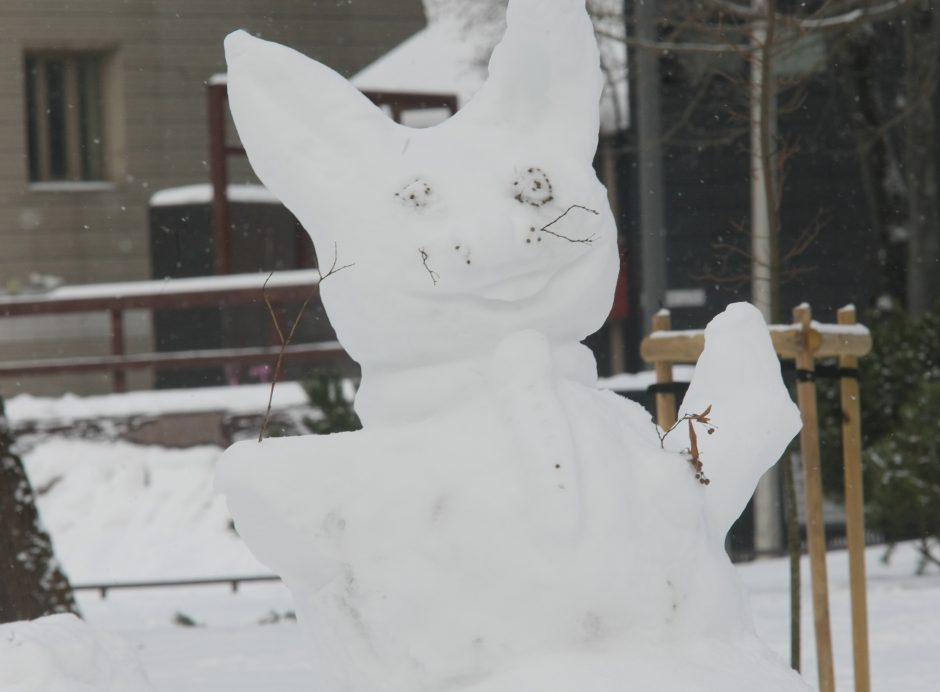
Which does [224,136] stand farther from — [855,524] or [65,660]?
[65,660]

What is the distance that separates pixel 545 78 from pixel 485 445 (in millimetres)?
759

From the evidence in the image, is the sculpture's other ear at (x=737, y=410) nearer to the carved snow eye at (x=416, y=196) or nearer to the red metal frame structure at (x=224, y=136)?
the carved snow eye at (x=416, y=196)

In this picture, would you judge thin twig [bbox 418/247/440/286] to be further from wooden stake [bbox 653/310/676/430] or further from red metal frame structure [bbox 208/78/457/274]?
red metal frame structure [bbox 208/78/457/274]

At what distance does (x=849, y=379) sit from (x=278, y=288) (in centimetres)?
648

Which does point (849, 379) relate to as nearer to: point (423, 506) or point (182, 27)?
point (423, 506)

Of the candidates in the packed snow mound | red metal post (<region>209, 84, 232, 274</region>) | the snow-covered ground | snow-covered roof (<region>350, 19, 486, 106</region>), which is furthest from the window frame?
the packed snow mound

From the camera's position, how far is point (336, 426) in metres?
8.51

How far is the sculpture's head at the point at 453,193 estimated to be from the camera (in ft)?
9.09

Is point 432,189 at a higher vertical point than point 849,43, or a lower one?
lower

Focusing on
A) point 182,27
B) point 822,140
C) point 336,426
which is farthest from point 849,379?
point 182,27

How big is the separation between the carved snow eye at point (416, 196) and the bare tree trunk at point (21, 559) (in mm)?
3606

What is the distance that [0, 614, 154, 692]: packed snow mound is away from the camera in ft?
10.1

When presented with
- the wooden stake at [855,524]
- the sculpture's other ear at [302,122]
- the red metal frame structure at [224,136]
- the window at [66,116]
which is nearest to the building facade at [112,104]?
the window at [66,116]

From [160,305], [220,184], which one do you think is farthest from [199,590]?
[220,184]
